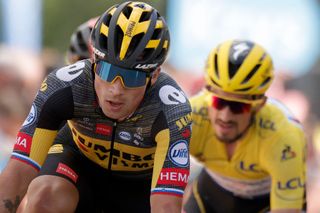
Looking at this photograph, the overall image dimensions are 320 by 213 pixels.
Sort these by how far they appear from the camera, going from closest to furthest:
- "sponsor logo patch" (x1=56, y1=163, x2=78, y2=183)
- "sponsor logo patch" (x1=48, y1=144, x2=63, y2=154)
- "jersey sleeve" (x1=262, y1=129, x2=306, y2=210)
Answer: "sponsor logo patch" (x1=56, y1=163, x2=78, y2=183)
"sponsor logo patch" (x1=48, y1=144, x2=63, y2=154)
"jersey sleeve" (x1=262, y1=129, x2=306, y2=210)

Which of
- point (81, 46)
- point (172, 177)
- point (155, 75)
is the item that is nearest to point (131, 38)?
point (155, 75)

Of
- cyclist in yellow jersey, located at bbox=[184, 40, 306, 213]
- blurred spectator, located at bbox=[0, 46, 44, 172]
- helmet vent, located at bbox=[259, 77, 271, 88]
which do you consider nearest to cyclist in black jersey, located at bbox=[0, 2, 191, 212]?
cyclist in yellow jersey, located at bbox=[184, 40, 306, 213]

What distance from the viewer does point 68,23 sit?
632 inches

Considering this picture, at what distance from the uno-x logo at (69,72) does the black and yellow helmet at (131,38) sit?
0.96ft

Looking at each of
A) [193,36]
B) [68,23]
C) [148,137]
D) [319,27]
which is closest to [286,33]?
[319,27]

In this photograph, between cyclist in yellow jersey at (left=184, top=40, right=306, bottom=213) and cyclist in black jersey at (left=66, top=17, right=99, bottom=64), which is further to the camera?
cyclist in black jersey at (left=66, top=17, right=99, bottom=64)

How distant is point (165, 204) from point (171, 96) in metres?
0.82

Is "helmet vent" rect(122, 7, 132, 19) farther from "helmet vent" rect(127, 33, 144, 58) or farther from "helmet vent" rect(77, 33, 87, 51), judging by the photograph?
"helmet vent" rect(77, 33, 87, 51)

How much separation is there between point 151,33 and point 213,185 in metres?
2.70

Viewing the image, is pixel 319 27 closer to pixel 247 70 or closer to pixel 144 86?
pixel 247 70

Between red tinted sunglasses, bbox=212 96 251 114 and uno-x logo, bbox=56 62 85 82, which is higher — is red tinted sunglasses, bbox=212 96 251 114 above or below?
below

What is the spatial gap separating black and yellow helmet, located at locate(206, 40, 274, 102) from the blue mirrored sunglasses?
5.92 feet

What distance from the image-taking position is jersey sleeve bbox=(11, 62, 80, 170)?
236 inches

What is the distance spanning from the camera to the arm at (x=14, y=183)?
19.2ft
